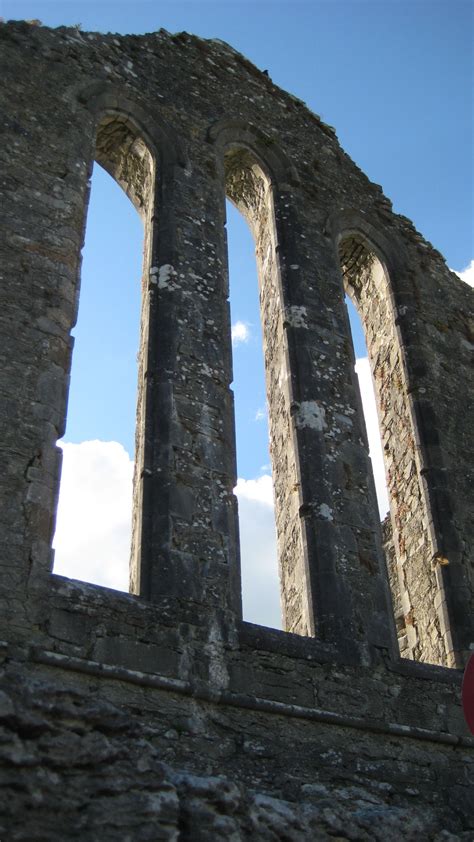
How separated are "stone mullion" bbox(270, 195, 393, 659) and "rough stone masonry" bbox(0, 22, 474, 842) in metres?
0.02

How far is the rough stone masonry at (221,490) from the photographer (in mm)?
4836

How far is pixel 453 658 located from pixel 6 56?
18.8 ft

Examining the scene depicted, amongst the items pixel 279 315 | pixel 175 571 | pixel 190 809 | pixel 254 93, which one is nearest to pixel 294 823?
pixel 190 809

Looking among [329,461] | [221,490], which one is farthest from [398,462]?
[221,490]

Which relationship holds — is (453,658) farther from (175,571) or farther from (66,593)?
(66,593)

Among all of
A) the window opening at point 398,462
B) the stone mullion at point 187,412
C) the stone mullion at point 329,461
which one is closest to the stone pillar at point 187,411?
the stone mullion at point 187,412

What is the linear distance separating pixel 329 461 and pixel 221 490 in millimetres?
1035

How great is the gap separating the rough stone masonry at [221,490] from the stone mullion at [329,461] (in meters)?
0.02

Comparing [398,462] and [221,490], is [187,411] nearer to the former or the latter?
[221,490]

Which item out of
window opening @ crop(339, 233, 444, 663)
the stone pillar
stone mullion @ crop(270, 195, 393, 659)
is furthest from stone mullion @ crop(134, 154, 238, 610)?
window opening @ crop(339, 233, 444, 663)

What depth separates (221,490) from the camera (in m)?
6.33

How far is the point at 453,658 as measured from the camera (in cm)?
673

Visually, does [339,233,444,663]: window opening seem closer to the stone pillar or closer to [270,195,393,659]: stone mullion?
[270,195,393,659]: stone mullion

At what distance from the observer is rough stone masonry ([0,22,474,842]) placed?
484cm
